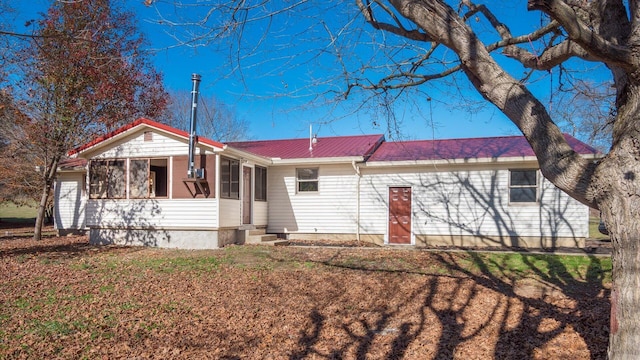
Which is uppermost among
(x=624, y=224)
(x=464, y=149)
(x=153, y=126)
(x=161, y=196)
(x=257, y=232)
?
(x=153, y=126)

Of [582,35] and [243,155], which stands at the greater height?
[243,155]

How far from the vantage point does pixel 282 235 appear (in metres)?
16.9

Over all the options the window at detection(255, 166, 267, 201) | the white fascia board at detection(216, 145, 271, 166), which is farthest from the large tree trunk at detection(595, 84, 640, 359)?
the window at detection(255, 166, 267, 201)

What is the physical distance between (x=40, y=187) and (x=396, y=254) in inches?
648

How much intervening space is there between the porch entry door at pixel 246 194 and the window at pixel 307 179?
1.86 metres

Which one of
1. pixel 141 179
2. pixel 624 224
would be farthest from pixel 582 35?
pixel 141 179

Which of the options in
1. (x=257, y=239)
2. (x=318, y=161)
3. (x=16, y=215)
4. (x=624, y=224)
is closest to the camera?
(x=624, y=224)

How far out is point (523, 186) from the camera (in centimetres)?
1442

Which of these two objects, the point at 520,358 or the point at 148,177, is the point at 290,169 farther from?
the point at 520,358

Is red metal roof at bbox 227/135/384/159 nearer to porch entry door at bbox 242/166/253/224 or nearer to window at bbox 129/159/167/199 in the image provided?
porch entry door at bbox 242/166/253/224

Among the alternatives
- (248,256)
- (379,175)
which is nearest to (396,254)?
(248,256)

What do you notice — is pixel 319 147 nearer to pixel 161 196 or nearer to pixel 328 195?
pixel 328 195

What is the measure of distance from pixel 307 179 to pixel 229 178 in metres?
3.13

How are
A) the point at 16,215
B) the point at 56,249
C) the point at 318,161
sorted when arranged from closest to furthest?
the point at 56,249
the point at 318,161
the point at 16,215
